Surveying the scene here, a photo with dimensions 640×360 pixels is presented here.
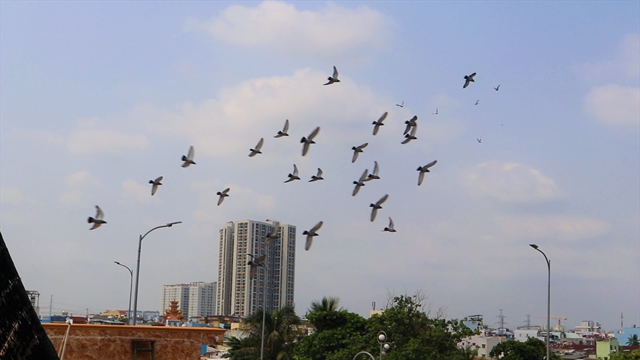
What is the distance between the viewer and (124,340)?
39.3ft

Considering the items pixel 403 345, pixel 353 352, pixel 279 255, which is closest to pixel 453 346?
pixel 403 345

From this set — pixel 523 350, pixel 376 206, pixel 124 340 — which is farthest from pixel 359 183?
pixel 523 350

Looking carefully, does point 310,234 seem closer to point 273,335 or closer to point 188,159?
point 188,159

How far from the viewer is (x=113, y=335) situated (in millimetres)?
11914

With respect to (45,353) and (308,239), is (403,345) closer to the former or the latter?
(308,239)

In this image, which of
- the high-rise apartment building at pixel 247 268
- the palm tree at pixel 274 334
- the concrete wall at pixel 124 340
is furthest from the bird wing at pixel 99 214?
the high-rise apartment building at pixel 247 268

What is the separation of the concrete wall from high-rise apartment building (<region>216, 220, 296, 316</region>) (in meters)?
103

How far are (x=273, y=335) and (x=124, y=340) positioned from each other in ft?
132

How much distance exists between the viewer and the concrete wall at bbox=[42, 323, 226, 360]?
1157 centimetres

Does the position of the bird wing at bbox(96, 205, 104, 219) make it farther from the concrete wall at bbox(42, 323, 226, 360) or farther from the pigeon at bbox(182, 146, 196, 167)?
the concrete wall at bbox(42, 323, 226, 360)

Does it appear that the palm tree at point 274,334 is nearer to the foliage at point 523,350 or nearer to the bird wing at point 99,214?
the foliage at point 523,350

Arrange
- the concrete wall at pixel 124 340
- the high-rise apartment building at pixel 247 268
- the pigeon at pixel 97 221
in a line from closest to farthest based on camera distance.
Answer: the concrete wall at pixel 124 340 → the pigeon at pixel 97 221 → the high-rise apartment building at pixel 247 268

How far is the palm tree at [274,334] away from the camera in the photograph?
51.5 meters

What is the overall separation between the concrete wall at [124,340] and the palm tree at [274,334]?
39.3 m
